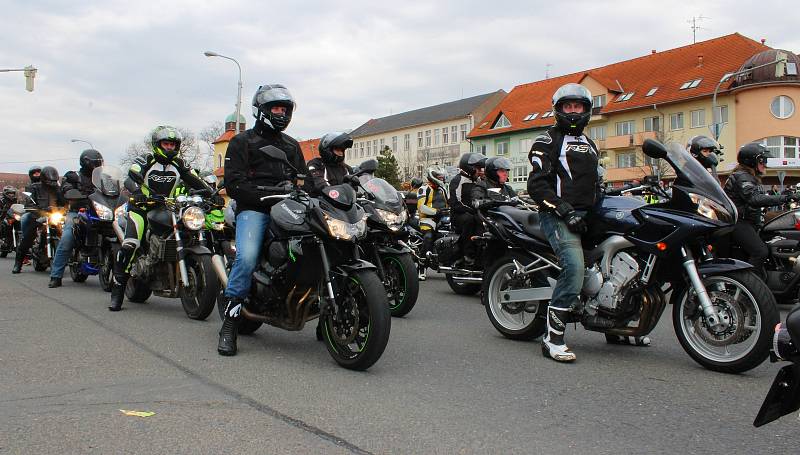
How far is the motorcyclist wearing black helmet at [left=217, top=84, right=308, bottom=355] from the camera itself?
5.65 meters

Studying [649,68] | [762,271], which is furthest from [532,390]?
[649,68]

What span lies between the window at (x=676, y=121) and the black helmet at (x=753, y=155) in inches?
1873

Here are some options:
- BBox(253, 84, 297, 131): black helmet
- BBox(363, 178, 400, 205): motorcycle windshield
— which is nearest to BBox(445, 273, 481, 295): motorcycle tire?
BBox(363, 178, 400, 205): motorcycle windshield

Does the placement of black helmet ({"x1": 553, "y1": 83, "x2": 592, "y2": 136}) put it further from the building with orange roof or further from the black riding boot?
the building with orange roof

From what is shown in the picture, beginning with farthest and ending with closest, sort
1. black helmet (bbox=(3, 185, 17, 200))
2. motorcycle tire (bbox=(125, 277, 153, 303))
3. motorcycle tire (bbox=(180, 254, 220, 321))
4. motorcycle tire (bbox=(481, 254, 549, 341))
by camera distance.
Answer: black helmet (bbox=(3, 185, 17, 200))
motorcycle tire (bbox=(125, 277, 153, 303))
motorcycle tire (bbox=(180, 254, 220, 321))
motorcycle tire (bbox=(481, 254, 549, 341))

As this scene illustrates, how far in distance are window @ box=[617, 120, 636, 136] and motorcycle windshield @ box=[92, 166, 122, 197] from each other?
Answer: 52.3m

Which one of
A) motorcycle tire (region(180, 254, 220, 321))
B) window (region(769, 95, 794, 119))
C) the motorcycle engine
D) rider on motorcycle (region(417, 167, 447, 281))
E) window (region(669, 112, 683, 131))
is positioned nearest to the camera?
the motorcycle engine

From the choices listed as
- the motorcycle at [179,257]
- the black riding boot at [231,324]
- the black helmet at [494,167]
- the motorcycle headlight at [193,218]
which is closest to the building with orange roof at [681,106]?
the black helmet at [494,167]

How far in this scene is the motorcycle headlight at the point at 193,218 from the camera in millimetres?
7375

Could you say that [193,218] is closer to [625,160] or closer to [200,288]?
[200,288]

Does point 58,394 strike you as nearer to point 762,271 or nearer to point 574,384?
point 574,384

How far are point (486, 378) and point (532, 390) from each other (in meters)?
0.41

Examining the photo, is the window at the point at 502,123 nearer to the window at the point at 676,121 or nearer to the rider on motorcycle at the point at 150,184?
the window at the point at 676,121

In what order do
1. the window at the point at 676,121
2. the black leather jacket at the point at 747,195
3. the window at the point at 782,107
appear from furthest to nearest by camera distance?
the window at the point at 676,121 < the window at the point at 782,107 < the black leather jacket at the point at 747,195
